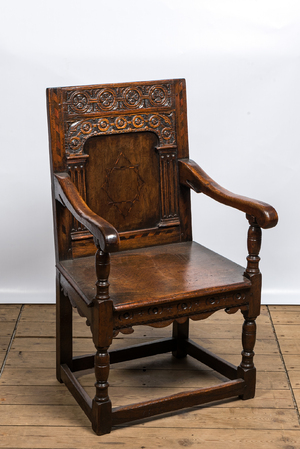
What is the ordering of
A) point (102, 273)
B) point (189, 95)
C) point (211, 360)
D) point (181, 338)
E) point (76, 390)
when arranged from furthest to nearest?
1. point (189, 95)
2. point (181, 338)
3. point (211, 360)
4. point (76, 390)
5. point (102, 273)

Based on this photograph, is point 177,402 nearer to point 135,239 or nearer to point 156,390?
point 156,390

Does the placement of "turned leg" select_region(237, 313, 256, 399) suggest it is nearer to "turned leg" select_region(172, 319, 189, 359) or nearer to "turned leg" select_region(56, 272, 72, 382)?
"turned leg" select_region(172, 319, 189, 359)

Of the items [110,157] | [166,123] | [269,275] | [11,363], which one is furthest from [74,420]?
[269,275]

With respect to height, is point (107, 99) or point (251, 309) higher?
point (107, 99)

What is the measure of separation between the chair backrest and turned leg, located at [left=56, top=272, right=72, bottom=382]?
0.63 ft

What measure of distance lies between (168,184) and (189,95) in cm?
93

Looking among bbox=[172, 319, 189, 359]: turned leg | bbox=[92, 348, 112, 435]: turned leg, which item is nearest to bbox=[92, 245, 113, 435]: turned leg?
bbox=[92, 348, 112, 435]: turned leg

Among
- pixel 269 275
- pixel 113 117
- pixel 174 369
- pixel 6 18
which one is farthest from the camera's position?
pixel 269 275

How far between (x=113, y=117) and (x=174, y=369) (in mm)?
1174

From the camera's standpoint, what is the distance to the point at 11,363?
335 cm

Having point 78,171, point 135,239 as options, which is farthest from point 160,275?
point 78,171

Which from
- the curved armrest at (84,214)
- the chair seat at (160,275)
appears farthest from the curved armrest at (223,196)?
the curved armrest at (84,214)

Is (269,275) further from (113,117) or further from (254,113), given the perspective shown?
(113,117)

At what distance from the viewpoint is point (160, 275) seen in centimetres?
289
